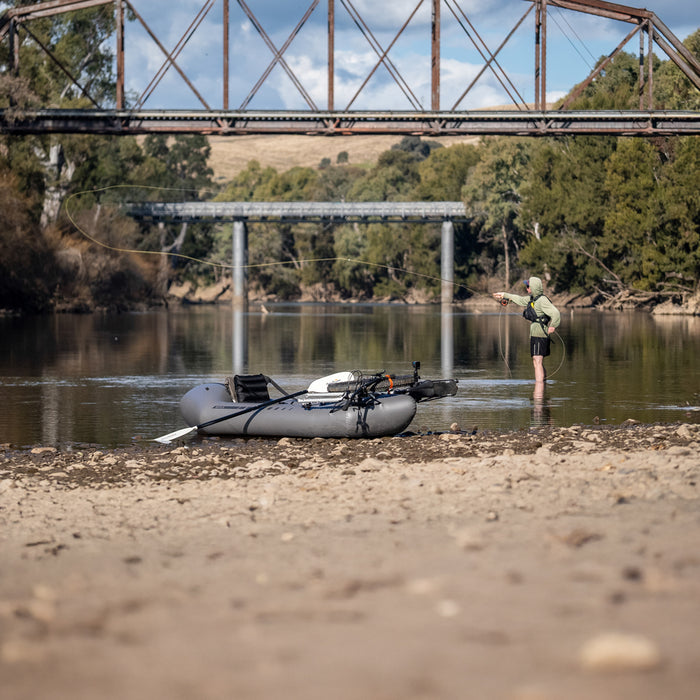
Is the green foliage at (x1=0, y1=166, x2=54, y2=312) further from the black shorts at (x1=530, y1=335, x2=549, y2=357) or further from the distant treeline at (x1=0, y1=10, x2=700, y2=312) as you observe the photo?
the black shorts at (x1=530, y1=335, x2=549, y2=357)

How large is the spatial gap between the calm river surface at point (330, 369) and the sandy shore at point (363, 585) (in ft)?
20.2

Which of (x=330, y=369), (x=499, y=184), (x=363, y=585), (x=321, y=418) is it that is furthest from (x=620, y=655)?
(x=499, y=184)

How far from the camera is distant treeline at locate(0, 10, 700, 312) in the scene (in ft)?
205

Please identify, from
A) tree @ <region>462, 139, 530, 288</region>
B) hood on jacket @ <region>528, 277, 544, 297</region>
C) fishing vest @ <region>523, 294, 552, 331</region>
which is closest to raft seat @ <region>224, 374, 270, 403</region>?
fishing vest @ <region>523, 294, 552, 331</region>

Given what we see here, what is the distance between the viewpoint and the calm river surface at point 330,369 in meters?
18.2

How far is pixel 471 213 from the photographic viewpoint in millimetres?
101250

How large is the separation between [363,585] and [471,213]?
9607cm

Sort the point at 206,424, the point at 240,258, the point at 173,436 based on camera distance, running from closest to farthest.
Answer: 1. the point at 173,436
2. the point at 206,424
3. the point at 240,258

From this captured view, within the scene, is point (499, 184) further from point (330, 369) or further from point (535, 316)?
point (535, 316)

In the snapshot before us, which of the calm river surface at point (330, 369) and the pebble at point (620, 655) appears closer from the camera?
the pebble at point (620, 655)

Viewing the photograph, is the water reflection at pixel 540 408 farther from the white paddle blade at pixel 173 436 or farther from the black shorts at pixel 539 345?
the white paddle blade at pixel 173 436

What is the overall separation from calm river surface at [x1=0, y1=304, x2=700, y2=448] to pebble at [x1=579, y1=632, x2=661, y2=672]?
1111 cm

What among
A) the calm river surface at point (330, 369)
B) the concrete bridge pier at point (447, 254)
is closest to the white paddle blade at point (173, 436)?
the calm river surface at point (330, 369)

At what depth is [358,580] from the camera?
6.85m
